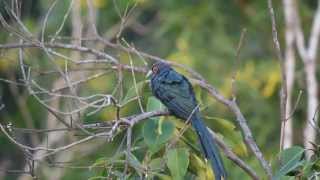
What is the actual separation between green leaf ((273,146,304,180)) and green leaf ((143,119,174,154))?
1.41 ft

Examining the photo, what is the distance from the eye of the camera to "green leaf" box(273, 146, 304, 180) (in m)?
3.75

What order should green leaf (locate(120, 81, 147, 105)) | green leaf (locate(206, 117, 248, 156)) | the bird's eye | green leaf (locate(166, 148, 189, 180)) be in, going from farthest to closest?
the bird's eye < green leaf (locate(206, 117, 248, 156)) < green leaf (locate(120, 81, 147, 105)) < green leaf (locate(166, 148, 189, 180))

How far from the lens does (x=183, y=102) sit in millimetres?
4223

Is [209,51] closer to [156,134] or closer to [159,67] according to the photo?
[159,67]

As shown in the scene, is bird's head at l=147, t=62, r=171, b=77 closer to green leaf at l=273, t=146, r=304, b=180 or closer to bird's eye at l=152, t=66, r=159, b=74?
bird's eye at l=152, t=66, r=159, b=74

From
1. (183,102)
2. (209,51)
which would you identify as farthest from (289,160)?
(209,51)

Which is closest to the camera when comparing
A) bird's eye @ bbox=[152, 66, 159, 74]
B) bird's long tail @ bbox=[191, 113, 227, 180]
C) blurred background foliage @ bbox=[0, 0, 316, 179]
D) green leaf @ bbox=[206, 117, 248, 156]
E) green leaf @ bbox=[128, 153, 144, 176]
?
green leaf @ bbox=[128, 153, 144, 176]

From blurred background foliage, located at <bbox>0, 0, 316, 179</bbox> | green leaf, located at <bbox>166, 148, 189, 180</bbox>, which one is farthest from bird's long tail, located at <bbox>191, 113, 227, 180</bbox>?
blurred background foliage, located at <bbox>0, 0, 316, 179</bbox>

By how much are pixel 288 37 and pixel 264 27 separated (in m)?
1.60

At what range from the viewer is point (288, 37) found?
7965 millimetres

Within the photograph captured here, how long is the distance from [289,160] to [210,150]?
301 millimetres

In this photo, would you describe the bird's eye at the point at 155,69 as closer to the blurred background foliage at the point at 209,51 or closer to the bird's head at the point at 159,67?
the bird's head at the point at 159,67

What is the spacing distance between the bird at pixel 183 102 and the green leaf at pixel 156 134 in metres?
0.08

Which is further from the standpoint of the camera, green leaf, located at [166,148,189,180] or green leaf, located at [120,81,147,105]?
green leaf, located at [120,81,147,105]
